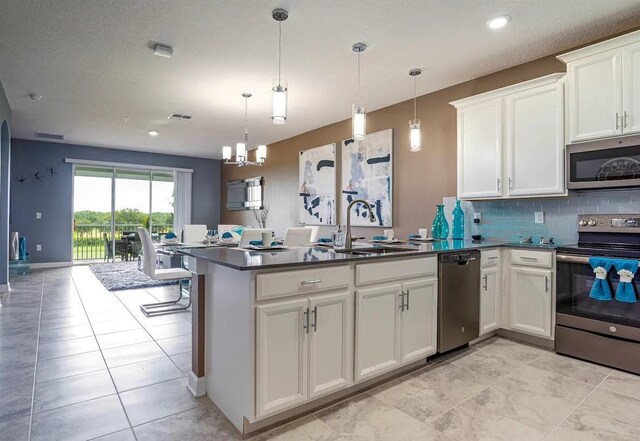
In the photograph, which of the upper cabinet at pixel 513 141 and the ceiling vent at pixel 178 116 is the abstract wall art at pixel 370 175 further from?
the ceiling vent at pixel 178 116

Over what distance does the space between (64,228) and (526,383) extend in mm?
8680

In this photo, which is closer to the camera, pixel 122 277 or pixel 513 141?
pixel 513 141

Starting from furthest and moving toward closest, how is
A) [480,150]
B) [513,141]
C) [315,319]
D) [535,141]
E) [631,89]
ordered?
[480,150]
[513,141]
[535,141]
[631,89]
[315,319]

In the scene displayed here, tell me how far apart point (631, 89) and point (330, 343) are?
2786 millimetres

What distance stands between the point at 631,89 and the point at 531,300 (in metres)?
1.74

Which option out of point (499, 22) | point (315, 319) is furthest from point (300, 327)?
point (499, 22)

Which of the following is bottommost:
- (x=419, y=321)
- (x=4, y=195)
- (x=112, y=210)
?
(x=419, y=321)

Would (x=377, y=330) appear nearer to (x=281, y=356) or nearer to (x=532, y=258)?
(x=281, y=356)

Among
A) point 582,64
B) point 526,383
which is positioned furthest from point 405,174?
point 526,383

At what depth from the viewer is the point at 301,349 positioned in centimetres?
185

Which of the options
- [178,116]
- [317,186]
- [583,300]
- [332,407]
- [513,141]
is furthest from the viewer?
[317,186]

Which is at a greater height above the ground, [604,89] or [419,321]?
[604,89]

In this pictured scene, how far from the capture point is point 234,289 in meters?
1.83

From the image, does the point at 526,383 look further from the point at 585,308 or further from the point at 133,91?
the point at 133,91
